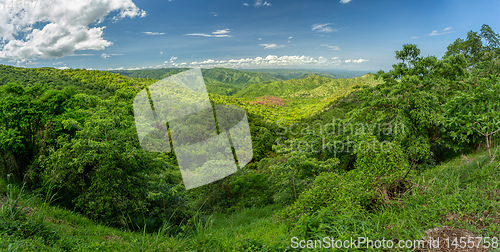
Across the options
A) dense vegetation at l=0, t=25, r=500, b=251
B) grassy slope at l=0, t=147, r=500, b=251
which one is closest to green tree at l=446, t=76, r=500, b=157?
dense vegetation at l=0, t=25, r=500, b=251

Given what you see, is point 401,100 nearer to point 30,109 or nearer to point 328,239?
point 328,239

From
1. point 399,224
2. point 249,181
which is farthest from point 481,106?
point 249,181

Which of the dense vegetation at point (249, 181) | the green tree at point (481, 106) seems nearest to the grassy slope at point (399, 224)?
the dense vegetation at point (249, 181)

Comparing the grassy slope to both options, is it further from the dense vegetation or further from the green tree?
the green tree

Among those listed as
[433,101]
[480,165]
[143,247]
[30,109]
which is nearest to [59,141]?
[30,109]

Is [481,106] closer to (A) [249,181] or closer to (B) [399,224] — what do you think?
(B) [399,224]

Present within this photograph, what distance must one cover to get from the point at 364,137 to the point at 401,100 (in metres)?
8.08

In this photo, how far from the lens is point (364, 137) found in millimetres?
5484

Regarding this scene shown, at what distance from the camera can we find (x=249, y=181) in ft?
53.1

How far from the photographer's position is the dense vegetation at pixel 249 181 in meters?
3.40

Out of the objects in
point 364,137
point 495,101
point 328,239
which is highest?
point 495,101

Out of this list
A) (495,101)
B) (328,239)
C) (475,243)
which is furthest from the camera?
(495,101)

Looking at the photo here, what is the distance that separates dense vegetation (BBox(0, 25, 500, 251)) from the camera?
3.40m

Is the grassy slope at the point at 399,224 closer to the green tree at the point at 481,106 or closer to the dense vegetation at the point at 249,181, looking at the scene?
the dense vegetation at the point at 249,181
